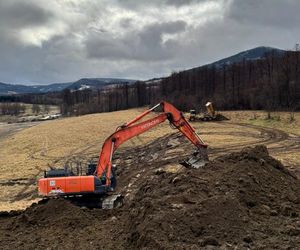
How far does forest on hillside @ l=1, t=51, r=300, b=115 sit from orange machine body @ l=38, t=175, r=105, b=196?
5737 centimetres

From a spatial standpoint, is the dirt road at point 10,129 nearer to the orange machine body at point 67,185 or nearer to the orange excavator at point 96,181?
the orange excavator at point 96,181

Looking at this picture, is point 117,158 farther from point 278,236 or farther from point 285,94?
point 285,94

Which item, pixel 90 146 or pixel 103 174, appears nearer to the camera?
pixel 103 174

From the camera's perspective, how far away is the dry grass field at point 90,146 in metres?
31.2

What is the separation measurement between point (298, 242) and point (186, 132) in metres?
12.6

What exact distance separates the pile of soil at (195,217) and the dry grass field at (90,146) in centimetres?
783

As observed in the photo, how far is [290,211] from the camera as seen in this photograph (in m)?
14.9

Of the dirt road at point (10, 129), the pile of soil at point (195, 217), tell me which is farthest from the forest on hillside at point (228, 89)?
the pile of soil at point (195, 217)

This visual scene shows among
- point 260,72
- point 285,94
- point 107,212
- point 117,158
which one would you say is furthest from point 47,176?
point 260,72

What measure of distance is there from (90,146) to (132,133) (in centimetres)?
2881

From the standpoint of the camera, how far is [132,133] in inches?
894

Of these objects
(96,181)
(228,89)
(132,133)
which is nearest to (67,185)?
(96,181)

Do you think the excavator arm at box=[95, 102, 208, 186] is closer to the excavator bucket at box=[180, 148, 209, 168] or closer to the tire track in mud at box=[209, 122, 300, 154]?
the excavator bucket at box=[180, 148, 209, 168]

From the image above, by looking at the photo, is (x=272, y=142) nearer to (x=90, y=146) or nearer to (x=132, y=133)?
(x=90, y=146)
